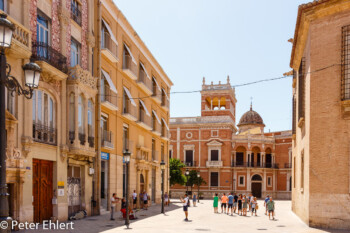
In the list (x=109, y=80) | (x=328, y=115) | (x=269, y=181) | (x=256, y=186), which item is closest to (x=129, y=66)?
(x=109, y=80)

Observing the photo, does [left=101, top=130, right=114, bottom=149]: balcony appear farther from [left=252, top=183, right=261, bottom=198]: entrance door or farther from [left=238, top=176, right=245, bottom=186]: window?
[left=252, top=183, right=261, bottom=198]: entrance door

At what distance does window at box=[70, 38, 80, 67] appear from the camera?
20859mm

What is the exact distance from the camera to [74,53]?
21.2 meters

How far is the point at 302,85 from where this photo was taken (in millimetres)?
22438

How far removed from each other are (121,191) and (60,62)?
11.4m

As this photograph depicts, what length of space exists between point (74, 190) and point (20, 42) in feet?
27.4

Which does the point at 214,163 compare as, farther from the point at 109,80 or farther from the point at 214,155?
the point at 109,80

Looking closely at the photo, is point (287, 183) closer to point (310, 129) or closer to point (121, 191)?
point (121, 191)

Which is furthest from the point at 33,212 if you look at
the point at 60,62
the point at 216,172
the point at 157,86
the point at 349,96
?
the point at 216,172

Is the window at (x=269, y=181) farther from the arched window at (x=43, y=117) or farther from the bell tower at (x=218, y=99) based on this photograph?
the arched window at (x=43, y=117)

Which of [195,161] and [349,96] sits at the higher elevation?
[349,96]

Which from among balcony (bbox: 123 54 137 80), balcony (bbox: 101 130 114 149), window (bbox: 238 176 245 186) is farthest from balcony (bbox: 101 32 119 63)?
window (bbox: 238 176 245 186)

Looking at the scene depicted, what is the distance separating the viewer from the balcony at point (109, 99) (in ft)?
79.3

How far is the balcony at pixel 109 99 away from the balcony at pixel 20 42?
8151 millimetres
